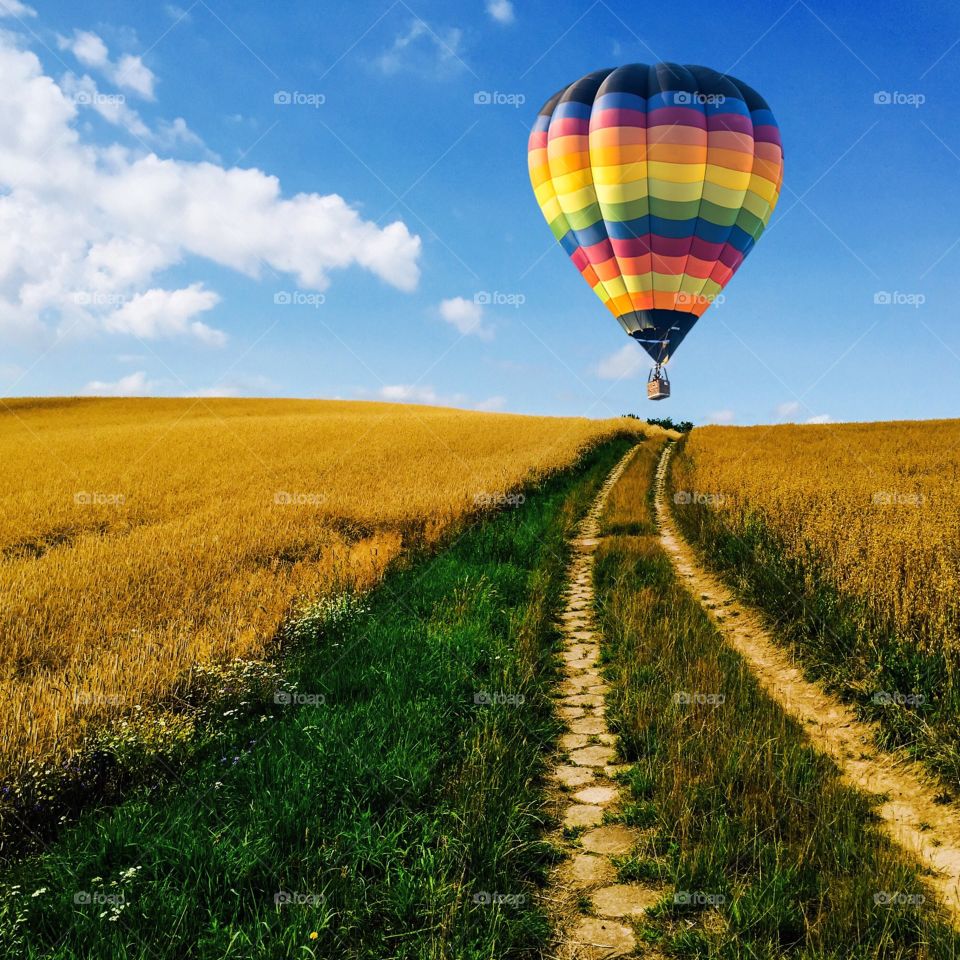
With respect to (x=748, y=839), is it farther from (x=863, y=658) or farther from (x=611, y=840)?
(x=863, y=658)

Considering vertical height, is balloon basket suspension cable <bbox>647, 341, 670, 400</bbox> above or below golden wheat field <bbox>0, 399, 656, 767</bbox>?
above

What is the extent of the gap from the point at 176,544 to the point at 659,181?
1640 centimetres

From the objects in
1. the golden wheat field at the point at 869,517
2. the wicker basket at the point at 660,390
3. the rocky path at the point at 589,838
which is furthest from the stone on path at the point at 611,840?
the wicker basket at the point at 660,390

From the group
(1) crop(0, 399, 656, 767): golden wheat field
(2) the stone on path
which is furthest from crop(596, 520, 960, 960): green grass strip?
(1) crop(0, 399, 656, 767): golden wheat field

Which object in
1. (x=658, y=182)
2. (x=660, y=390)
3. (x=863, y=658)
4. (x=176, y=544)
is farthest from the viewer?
(x=660, y=390)

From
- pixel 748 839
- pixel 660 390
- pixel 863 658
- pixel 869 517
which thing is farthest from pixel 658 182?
pixel 748 839

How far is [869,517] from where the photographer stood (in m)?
7.69

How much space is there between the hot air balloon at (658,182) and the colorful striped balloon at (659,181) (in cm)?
3

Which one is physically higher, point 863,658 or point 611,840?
point 863,658

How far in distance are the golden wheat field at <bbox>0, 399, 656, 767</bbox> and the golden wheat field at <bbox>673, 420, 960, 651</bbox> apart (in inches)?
207

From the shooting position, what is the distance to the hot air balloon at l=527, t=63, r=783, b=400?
691 inches

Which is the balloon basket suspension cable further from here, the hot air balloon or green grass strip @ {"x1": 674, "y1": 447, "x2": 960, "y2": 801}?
green grass strip @ {"x1": 674, "y1": 447, "x2": 960, "y2": 801}

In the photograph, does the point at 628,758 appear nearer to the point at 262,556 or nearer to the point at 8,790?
the point at 8,790

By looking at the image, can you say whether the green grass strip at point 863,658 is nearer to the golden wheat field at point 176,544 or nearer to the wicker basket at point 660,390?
the golden wheat field at point 176,544
